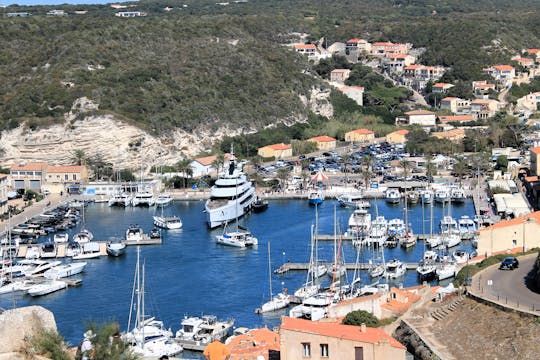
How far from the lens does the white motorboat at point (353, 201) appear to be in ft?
158

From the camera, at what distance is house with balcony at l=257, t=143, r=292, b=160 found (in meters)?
62.8

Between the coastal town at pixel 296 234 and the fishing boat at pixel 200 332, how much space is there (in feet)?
0.19

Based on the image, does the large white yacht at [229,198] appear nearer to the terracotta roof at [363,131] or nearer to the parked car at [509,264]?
the terracotta roof at [363,131]

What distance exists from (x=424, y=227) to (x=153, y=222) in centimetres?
1130

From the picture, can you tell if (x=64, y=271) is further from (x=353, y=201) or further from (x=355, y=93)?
(x=355, y=93)

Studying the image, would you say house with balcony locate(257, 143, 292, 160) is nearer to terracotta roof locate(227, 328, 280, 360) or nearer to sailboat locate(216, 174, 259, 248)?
sailboat locate(216, 174, 259, 248)

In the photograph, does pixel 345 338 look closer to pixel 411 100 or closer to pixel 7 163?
pixel 7 163

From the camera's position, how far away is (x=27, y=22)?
82.5 metres

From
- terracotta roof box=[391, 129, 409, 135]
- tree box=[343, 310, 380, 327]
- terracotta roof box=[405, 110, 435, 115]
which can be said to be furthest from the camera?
terracotta roof box=[405, 110, 435, 115]

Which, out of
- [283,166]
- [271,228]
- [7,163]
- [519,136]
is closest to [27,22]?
[7,163]

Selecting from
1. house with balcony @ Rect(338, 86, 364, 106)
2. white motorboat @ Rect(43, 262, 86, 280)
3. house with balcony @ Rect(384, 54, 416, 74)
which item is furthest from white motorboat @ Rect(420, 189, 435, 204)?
house with balcony @ Rect(384, 54, 416, 74)

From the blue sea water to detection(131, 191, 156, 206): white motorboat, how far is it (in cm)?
91

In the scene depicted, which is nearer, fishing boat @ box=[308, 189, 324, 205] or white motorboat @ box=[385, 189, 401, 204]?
white motorboat @ box=[385, 189, 401, 204]

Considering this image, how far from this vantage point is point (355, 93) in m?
80.8
